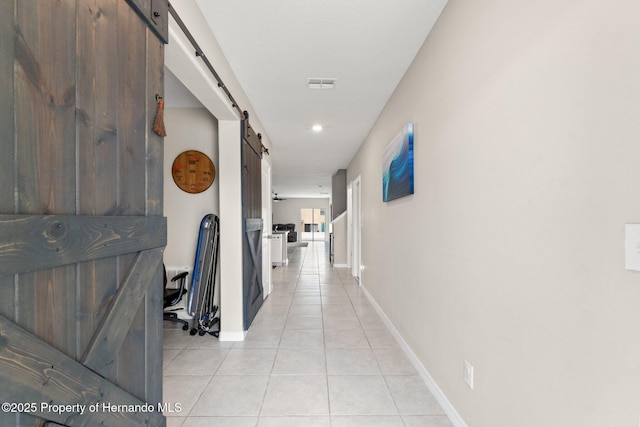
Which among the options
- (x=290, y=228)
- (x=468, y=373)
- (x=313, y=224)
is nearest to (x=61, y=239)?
(x=468, y=373)

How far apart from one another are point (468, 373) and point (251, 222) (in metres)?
2.46

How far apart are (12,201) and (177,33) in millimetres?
1292

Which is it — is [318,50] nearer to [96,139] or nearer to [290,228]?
[96,139]

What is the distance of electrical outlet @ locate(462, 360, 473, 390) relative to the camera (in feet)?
5.18

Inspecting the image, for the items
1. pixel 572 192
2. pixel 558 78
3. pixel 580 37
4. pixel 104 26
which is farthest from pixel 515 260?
pixel 104 26

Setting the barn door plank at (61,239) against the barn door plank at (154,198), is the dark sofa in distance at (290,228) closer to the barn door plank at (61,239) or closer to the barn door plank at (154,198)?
the barn door plank at (154,198)

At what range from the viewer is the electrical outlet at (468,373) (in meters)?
1.58

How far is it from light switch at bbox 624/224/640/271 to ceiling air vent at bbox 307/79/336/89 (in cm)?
258

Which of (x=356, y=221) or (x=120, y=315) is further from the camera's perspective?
(x=356, y=221)

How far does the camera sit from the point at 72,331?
89 centimetres

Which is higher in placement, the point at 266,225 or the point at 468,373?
the point at 266,225

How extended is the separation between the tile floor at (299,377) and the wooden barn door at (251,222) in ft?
0.97

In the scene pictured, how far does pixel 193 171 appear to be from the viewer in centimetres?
338

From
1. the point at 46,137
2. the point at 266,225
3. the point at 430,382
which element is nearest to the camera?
the point at 46,137
